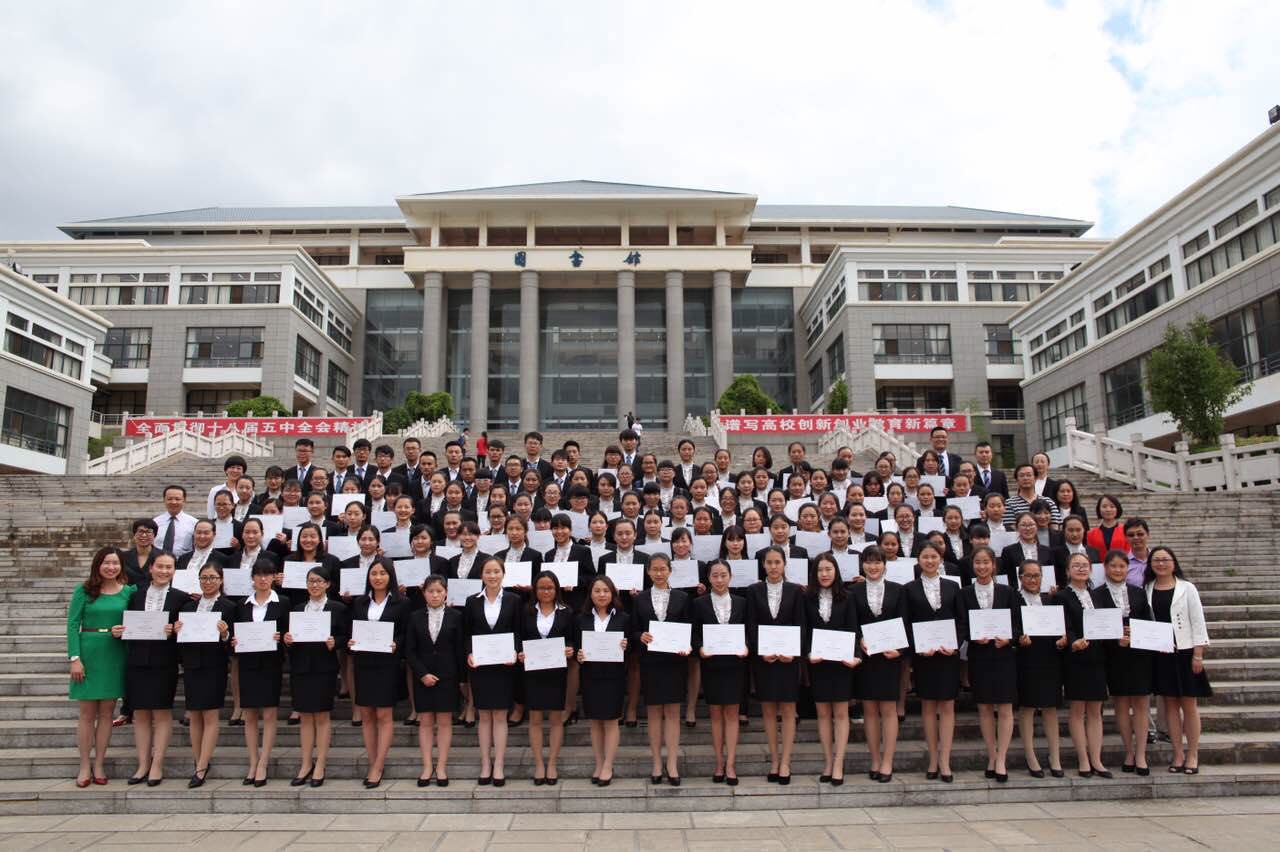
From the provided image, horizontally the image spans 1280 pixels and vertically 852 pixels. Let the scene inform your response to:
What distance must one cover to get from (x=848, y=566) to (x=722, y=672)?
1699 mm

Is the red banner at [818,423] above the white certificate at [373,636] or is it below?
above

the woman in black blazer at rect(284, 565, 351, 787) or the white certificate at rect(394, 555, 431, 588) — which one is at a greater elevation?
the white certificate at rect(394, 555, 431, 588)

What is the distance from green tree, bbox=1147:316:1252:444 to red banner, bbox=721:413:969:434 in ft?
22.7

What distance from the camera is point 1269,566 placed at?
445 inches

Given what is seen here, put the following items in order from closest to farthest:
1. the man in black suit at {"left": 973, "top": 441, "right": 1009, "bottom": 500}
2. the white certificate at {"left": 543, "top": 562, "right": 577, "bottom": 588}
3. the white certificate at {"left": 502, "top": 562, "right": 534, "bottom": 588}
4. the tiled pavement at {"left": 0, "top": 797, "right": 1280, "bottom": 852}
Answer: the tiled pavement at {"left": 0, "top": 797, "right": 1280, "bottom": 852}, the white certificate at {"left": 502, "top": 562, "right": 534, "bottom": 588}, the white certificate at {"left": 543, "top": 562, "right": 577, "bottom": 588}, the man in black suit at {"left": 973, "top": 441, "right": 1009, "bottom": 500}

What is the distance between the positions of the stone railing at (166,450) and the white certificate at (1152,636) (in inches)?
892

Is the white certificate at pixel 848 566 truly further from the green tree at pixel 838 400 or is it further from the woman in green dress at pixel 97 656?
the green tree at pixel 838 400

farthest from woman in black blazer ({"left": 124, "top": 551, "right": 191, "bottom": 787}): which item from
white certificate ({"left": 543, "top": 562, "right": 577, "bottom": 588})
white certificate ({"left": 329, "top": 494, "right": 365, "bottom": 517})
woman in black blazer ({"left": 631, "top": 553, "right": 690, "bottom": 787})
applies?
woman in black blazer ({"left": 631, "top": 553, "right": 690, "bottom": 787})

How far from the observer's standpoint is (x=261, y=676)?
6816 millimetres

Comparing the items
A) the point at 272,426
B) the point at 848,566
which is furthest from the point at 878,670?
the point at 272,426

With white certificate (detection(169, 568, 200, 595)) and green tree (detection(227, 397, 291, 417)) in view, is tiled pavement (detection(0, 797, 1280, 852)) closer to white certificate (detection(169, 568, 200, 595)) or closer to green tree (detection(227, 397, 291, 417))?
white certificate (detection(169, 568, 200, 595))

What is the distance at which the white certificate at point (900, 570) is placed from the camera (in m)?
7.41

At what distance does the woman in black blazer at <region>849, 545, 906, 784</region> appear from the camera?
6.73 meters

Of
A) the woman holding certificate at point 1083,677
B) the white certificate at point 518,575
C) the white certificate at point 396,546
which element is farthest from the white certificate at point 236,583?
the woman holding certificate at point 1083,677
